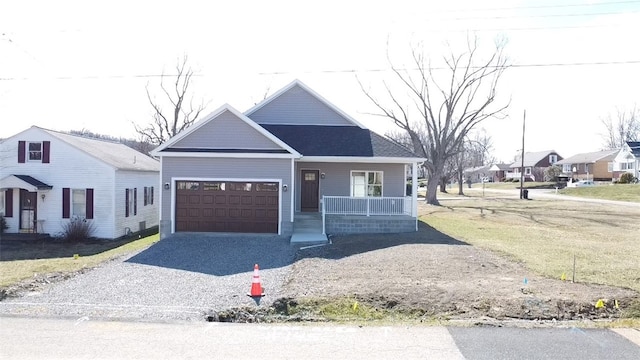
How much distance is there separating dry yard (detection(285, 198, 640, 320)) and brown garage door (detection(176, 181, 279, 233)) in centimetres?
299

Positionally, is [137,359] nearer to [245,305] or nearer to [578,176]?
[245,305]

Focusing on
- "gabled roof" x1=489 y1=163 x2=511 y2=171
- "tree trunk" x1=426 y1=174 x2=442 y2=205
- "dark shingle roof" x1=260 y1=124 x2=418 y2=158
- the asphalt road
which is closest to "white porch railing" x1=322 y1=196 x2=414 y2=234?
"dark shingle roof" x1=260 y1=124 x2=418 y2=158

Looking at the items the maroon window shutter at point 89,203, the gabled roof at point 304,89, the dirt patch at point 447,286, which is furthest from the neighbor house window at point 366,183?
the maroon window shutter at point 89,203

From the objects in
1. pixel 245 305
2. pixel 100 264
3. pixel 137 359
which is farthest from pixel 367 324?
pixel 100 264

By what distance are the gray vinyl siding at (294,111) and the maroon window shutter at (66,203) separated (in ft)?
31.1

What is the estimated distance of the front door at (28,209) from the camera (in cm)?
2241

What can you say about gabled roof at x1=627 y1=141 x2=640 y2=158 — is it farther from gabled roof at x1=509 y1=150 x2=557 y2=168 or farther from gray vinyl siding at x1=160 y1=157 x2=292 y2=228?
gray vinyl siding at x1=160 y1=157 x2=292 y2=228

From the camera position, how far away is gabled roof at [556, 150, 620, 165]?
242 ft

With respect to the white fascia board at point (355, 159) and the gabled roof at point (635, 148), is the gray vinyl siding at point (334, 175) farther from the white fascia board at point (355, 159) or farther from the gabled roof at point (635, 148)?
the gabled roof at point (635, 148)

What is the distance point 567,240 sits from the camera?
58.7 feet

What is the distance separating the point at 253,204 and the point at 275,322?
32.9ft

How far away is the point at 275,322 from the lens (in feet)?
26.7

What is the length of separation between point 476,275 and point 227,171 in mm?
10122

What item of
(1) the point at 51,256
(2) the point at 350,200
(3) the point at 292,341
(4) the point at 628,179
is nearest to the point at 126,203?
(1) the point at 51,256
